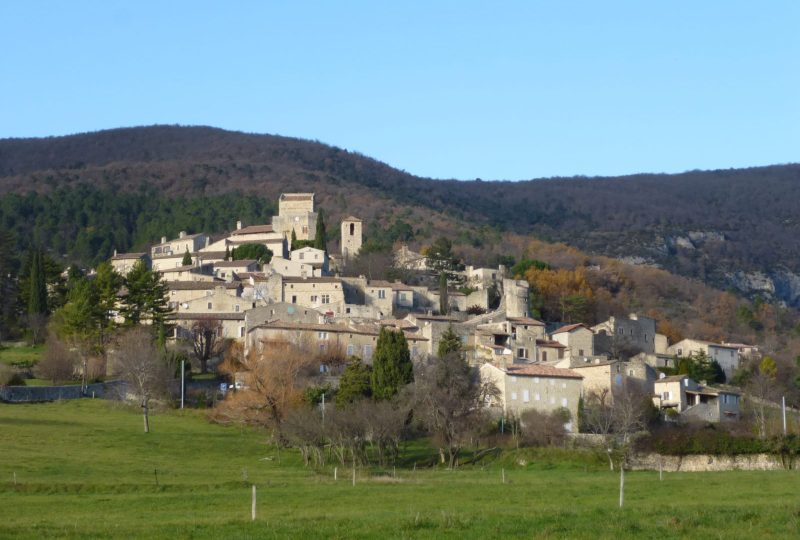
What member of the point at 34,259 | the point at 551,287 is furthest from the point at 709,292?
the point at 34,259

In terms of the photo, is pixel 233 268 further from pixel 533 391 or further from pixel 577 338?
pixel 533 391

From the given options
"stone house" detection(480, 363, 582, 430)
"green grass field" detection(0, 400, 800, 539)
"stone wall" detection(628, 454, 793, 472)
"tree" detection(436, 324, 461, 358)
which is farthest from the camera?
"tree" detection(436, 324, 461, 358)

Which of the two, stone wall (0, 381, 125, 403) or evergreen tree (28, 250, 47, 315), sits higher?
evergreen tree (28, 250, 47, 315)

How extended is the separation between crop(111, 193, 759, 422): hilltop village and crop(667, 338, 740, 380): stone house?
11cm

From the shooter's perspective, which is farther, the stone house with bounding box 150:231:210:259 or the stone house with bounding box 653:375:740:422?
the stone house with bounding box 150:231:210:259

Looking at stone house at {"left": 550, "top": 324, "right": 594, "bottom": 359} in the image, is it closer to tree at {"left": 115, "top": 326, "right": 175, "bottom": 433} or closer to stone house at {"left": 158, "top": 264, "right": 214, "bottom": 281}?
tree at {"left": 115, "top": 326, "right": 175, "bottom": 433}

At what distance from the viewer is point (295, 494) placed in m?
36.5

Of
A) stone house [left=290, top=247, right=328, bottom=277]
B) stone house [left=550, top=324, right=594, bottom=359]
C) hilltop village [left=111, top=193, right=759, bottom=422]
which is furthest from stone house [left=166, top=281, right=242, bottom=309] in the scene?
stone house [left=550, top=324, right=594, bottom=359]

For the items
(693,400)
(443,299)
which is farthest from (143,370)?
(443,299)

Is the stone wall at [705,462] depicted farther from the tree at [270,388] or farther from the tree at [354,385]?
the tree at [270,388]

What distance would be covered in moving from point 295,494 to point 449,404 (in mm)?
23476

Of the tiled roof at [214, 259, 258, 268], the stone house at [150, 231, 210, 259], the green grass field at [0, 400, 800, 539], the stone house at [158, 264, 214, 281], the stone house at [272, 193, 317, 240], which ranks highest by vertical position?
the stone house at [272, 193, 317, 240]

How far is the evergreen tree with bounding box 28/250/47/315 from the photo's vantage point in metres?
89.4

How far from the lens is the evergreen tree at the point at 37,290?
89438mm
